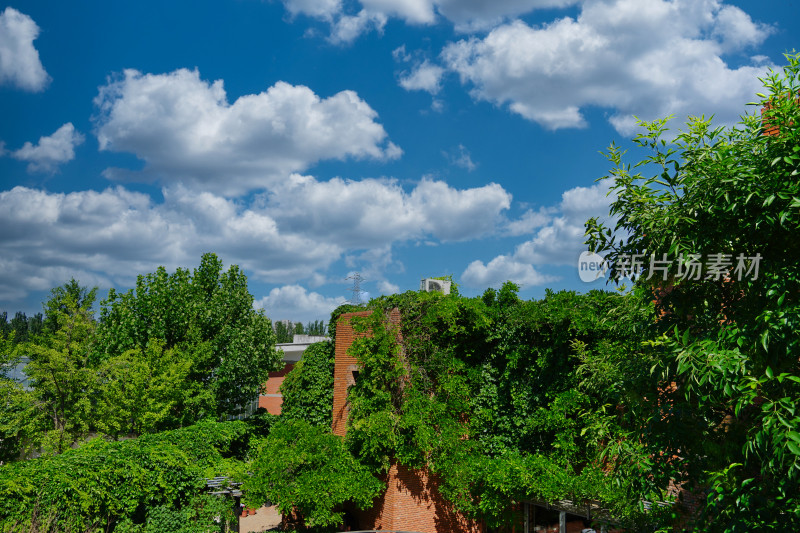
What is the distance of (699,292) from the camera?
23.4 feet

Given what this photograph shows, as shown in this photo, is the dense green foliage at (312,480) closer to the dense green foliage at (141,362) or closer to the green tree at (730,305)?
the dense green foliage at (141,362)

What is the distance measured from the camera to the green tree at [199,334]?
28.3 m

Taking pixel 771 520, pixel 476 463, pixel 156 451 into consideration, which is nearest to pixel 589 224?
pixel 771 520

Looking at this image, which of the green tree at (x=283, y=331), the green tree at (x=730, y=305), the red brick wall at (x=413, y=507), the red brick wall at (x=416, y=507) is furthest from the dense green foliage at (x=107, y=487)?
the green tree at (x=283, y=331)

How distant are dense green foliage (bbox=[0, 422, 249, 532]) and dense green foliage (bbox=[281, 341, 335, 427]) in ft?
11.4

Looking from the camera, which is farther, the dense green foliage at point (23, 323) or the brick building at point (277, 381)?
the dense green foliage at point (23, 323)

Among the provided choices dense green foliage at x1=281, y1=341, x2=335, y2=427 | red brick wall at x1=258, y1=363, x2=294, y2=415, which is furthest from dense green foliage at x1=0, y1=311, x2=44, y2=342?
dense green foliage at x1=281, y1=341, x2=335, y2=427

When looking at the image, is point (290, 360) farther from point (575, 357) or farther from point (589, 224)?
point (589, 224)

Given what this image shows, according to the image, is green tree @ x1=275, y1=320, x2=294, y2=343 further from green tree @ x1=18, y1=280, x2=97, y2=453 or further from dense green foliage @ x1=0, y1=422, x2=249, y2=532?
dense green foliage @ x1=0, y1=422, x2=249, y2=532

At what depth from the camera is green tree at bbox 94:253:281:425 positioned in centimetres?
2830

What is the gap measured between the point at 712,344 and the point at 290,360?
144 ft

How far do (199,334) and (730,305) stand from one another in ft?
85.8

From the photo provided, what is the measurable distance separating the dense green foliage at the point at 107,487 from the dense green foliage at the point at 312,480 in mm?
1882

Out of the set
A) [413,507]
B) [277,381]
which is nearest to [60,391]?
[413,507]
